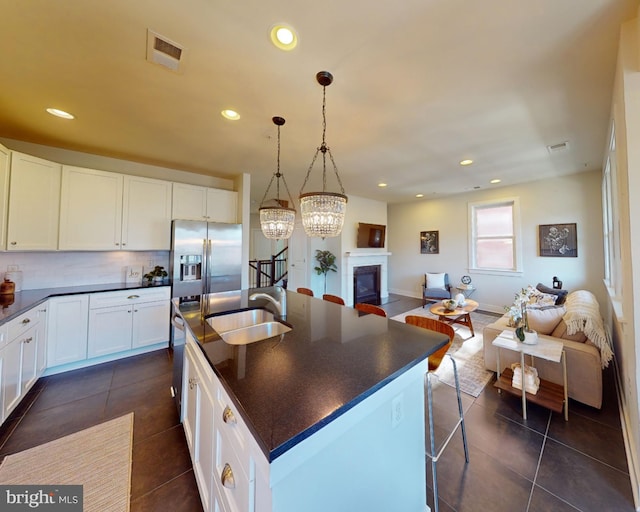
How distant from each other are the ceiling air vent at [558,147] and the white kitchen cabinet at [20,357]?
5866 millimetres

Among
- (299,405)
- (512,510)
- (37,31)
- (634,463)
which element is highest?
(37,31)

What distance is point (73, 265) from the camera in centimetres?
306

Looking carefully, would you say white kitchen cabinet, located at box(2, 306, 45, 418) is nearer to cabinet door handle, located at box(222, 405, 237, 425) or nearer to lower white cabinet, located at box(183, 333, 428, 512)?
lower white cabinet, located at box(183, 333, 428, 512)

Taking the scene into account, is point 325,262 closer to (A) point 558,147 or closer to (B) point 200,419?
(A) point 558,147

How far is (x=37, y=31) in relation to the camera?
1407 mm

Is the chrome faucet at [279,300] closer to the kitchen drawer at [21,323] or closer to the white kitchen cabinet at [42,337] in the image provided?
the kitchen drawer at [21,323]

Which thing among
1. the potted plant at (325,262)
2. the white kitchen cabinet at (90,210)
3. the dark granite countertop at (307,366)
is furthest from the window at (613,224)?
the white kitchen cabinet at (90,210)

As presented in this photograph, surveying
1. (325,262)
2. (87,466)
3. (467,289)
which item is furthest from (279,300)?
(467,289)

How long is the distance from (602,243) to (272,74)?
5645 millimetres

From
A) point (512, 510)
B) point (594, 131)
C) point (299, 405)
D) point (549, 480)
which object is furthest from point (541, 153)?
point (299, 405)

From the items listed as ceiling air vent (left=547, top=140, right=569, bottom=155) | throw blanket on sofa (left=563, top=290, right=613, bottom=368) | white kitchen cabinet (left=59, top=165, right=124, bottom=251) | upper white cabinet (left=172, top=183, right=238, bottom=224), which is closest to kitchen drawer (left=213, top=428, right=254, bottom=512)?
throw blanket on sofa (left=563, top=290, right=613, bottom=368)

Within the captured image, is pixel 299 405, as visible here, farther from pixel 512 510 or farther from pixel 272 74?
pixel 272 74

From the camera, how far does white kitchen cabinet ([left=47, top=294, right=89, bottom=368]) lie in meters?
2.54

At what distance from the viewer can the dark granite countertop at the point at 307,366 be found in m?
0.70
